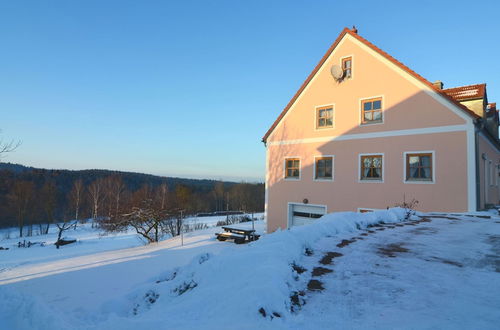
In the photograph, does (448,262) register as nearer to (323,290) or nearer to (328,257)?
(328,257)

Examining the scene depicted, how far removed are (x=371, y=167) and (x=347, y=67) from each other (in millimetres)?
5919

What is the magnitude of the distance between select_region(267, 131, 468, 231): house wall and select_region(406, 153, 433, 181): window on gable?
258 mm

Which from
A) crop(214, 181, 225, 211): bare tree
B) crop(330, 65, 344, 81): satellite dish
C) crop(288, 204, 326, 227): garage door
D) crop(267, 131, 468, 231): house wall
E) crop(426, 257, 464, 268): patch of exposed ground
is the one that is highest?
crop(330, 65, 344, 81): satellite dish

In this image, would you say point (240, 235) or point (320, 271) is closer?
point (320, 271)

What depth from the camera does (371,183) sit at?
12750mm

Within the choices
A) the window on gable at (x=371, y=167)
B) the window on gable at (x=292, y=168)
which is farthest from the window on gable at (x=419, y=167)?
the window on gable at (x=292, y=168)

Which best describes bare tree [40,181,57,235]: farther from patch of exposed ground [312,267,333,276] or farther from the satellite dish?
patch of exposed ground [312,267,333,276]

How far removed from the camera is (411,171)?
1183 centimetres

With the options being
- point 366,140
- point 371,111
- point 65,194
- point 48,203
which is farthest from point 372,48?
point 65,194

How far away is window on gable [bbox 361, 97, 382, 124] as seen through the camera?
12.9 meters

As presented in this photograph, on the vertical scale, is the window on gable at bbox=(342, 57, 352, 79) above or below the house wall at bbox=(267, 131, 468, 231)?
above

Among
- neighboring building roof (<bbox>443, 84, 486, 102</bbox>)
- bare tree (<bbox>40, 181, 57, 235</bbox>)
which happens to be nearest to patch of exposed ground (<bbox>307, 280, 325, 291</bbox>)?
neighboring building roof (<bbox>443, 84, 486, 102</bbox>)

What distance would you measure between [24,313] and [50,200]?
54880 mm

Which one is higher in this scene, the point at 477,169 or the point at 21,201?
the point at 477,169
